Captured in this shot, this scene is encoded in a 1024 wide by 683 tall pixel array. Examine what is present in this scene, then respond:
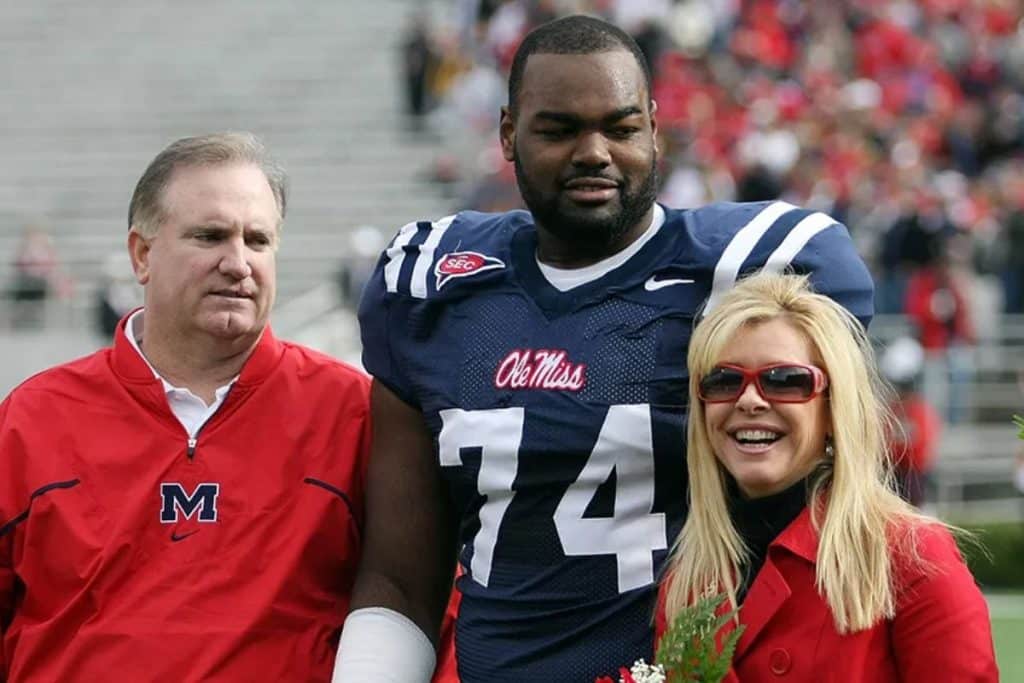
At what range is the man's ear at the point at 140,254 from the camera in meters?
4.05

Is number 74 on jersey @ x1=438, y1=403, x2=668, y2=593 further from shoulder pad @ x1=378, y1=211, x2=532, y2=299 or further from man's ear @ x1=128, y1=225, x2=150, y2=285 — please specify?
man's ear @ x1=128, y1=225, x2=150, y2=285

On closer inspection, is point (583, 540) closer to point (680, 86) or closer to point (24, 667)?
point (24, 667)

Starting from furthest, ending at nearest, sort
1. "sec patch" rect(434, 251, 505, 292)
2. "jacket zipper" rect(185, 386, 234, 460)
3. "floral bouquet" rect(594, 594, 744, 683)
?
"jacket zipper" rect(185, 386, 234, 460) → "sec patch" rect(434, 251, 505, 292) → "floral bouquet" rect(594, 594, 744, 683)

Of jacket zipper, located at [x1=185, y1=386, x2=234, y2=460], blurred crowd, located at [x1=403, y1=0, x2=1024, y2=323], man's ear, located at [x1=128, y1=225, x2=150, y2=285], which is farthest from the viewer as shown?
blurred crowd, located at [x1=403, y1=0, x2=1024, y2=323]

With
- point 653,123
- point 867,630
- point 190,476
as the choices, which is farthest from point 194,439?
point 867,630

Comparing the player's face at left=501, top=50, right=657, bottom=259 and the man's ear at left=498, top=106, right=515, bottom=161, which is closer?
the player's face at left=501, top=50, right=657, bottom=259

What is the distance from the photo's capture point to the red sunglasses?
3.33m

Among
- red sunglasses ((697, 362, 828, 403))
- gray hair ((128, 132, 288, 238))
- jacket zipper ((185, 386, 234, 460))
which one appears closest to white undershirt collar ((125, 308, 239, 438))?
jacket zipper ((185, 386, 234, 460))

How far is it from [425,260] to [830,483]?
0.94m

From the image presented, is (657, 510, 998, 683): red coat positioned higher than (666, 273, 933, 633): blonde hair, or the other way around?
(666, 273, 933, 633): blonde hair

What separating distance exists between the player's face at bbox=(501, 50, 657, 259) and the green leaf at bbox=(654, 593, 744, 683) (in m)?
0.81

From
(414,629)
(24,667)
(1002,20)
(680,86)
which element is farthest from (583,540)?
(1002,20)

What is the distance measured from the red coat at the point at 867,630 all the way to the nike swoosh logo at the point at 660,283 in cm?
53

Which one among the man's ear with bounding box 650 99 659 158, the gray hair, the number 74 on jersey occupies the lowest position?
the number 74 on jersey
